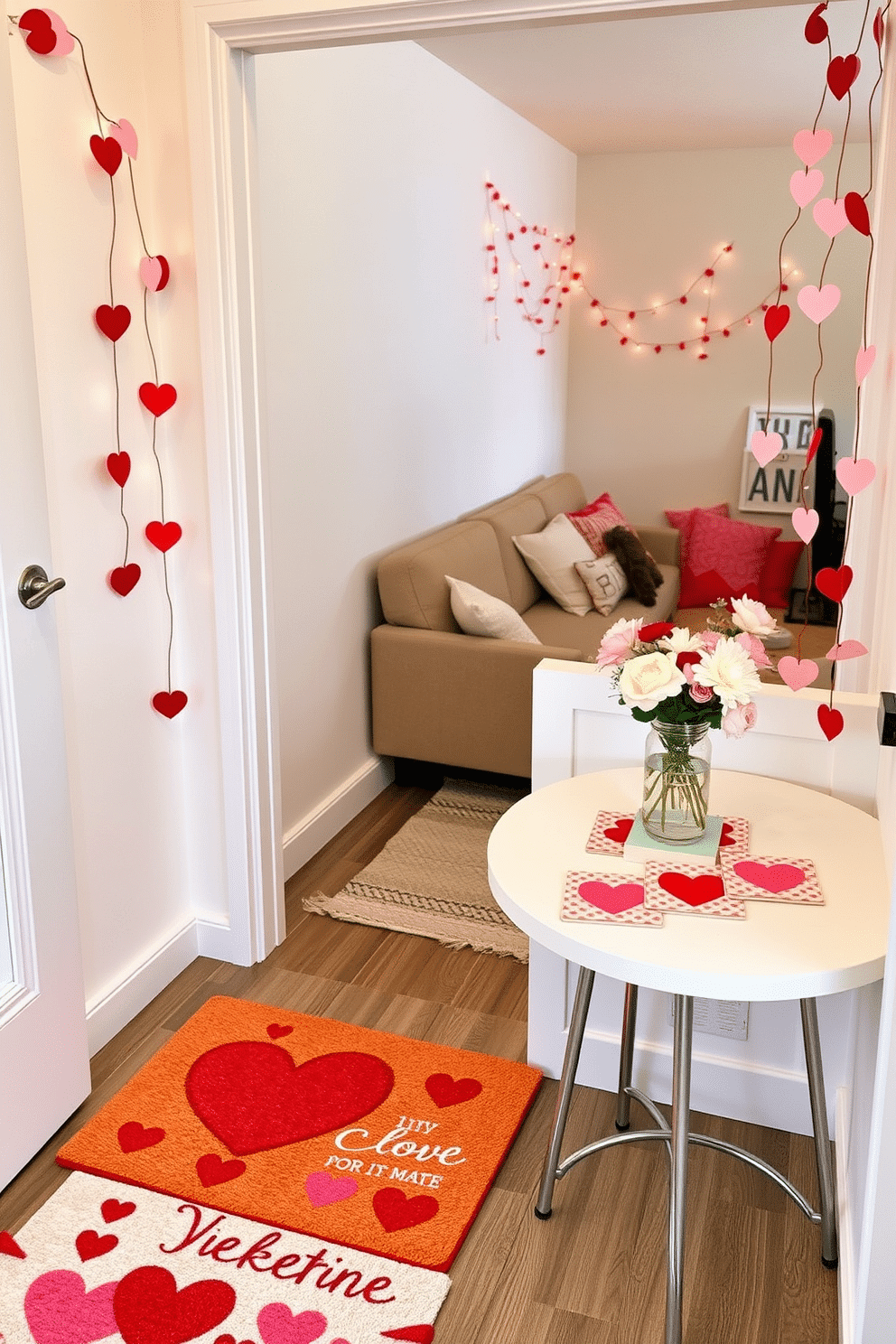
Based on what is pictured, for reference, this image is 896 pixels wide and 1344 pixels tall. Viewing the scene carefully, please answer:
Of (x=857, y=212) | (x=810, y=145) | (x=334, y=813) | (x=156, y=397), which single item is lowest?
(x=334, y=813)

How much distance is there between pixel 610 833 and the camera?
1839mm

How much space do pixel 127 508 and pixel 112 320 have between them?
37 cm

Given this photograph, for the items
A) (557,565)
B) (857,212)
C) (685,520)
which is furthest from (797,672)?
(685,520)

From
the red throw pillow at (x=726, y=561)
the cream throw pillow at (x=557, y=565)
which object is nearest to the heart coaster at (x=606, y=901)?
the cream throw pillow at (x=557, y=565)

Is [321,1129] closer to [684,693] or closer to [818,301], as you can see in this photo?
[684,693]

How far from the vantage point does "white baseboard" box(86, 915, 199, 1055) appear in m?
2.38

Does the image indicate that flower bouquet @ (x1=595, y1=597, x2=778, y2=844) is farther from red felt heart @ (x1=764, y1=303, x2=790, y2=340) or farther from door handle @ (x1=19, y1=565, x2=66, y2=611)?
door handle @ (x1=19, y1=565, x2=66, y2=611)

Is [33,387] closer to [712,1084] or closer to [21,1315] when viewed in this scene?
[21,1315]

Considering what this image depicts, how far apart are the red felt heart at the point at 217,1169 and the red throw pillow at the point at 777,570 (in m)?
4.39

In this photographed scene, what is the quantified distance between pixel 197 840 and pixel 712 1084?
126 cm

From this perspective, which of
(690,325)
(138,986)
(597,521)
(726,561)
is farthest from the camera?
(690,325)

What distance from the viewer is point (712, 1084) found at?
2.18 meters

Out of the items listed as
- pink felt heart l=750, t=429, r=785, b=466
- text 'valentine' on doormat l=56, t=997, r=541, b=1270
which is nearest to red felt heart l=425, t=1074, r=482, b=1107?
text 'valentine' on doormat l=56, t=997, r=541, b=1270

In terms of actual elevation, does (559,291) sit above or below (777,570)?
above
